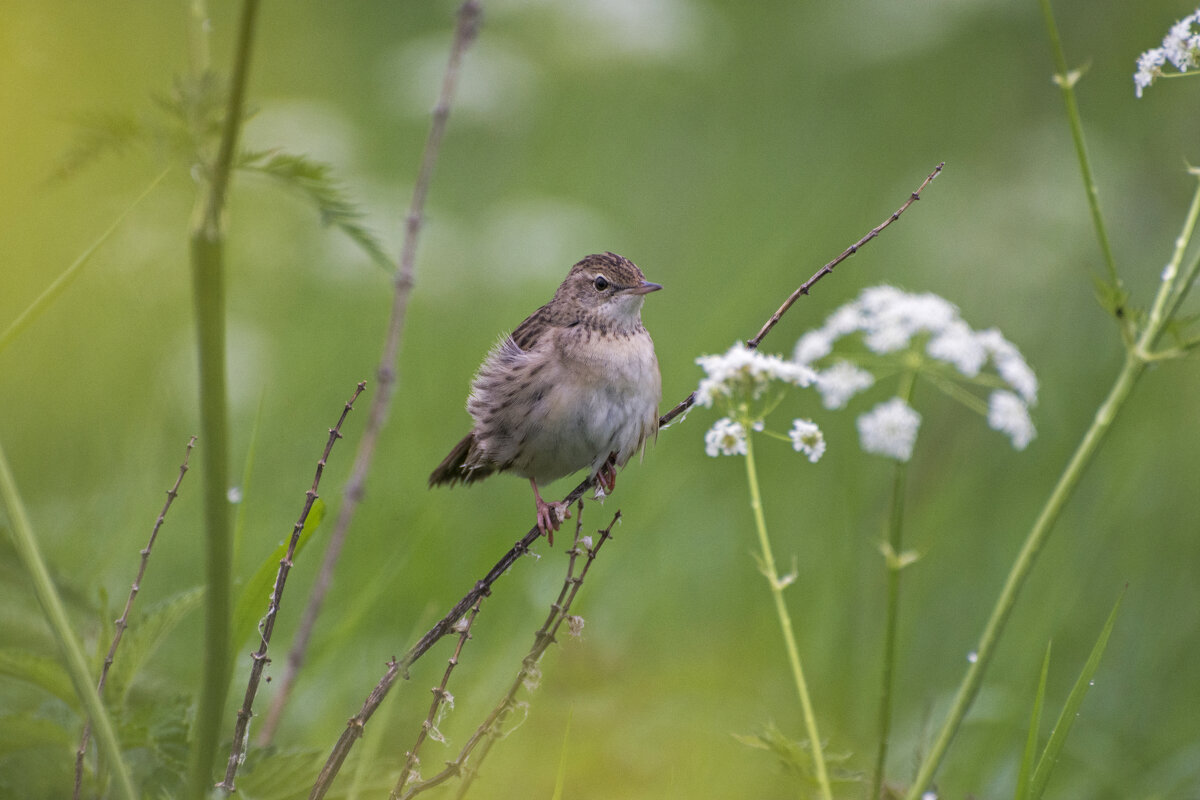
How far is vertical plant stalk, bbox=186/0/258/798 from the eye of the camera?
4.21 feet

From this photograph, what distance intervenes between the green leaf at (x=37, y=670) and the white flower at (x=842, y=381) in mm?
1405

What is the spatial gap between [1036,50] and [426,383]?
15.1ft

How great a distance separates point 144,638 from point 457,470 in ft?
5.22

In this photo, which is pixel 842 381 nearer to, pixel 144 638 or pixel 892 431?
pixel 892 431

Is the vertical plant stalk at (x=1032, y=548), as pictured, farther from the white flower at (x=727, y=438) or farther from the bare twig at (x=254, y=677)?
the bare twig at (x=254, y=677)

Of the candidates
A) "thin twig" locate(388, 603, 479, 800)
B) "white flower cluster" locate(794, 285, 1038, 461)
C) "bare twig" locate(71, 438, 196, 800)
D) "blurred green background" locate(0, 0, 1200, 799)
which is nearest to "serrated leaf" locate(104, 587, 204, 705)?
"bare twig" locate(71, 438, 196, 800)

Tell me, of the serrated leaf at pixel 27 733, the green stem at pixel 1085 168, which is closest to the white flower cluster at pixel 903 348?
the green stem at pixel 1085 168

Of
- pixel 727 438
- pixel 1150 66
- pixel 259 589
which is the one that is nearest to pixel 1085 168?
pixel 1150 66

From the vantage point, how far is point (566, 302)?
3662mm

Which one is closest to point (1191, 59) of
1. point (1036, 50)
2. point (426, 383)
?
point (426, 383)

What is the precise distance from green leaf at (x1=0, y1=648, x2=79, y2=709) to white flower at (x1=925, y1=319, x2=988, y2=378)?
1.58 metres

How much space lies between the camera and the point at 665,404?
493 centimetres

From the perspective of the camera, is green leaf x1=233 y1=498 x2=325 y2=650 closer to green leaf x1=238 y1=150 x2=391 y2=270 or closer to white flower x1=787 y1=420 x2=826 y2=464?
green leaf x1=238 y1=150 x2=391 y2=270

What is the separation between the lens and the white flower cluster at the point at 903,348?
5.79 feet
